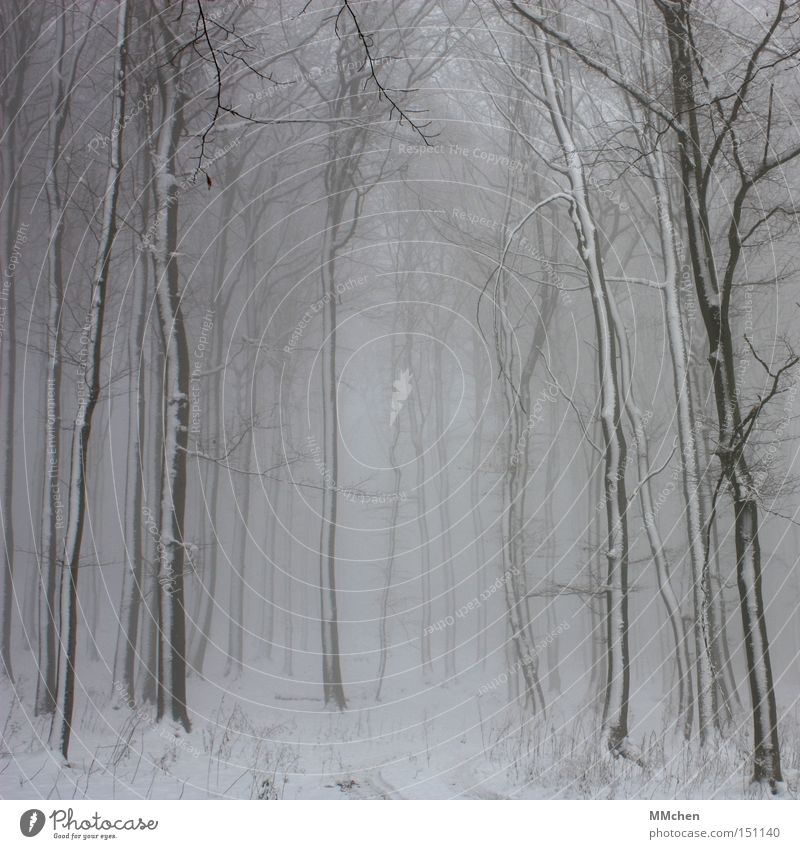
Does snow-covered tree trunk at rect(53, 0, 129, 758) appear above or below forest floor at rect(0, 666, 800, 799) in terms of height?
above

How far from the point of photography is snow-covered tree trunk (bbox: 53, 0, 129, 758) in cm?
522

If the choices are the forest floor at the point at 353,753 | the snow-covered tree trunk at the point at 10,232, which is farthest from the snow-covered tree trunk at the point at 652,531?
the snow-covered tree trunk at the point at 10,232

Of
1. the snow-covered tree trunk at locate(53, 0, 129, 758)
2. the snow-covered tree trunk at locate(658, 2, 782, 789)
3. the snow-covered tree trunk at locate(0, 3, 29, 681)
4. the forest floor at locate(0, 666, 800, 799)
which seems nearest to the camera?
the forest floor at locate(0, 666, 800, 799)

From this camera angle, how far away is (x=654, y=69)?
5309 millimetres

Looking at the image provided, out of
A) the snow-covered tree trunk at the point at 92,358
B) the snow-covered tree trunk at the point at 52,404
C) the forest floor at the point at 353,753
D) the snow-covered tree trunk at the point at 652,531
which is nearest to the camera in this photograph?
the forest floor at the point at 353,753

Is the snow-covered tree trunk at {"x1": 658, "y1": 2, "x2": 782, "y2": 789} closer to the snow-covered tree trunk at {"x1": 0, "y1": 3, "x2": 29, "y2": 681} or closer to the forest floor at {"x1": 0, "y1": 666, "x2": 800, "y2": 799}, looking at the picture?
the forest floor at {"x1": 0, "y1": 666, "x2": 800, "y2": 799}

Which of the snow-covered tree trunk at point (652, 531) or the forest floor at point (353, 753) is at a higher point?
the snow-covered tree trunk at point (652, 531)

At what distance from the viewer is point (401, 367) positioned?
5395mm

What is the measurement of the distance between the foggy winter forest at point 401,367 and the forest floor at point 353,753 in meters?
0.04

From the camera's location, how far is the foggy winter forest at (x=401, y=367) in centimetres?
502

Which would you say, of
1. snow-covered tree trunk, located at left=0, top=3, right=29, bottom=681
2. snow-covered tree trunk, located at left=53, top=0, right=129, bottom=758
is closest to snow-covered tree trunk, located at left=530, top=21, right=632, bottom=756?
snow-covered tree trunk, located at left=53, top=0, right=129, bottom=758

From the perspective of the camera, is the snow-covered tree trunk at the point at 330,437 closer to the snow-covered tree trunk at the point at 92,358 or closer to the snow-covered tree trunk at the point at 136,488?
the snow-covered tree trunk at the point at 136,488

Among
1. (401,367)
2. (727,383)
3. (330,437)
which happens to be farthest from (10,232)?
(727,383)

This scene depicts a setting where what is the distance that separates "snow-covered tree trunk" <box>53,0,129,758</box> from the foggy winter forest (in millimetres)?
29
